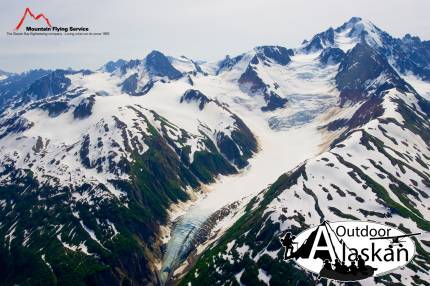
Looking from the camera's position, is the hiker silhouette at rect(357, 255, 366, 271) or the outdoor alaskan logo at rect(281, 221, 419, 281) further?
the hiker silhouette at rect(357, 255, 366, 271)

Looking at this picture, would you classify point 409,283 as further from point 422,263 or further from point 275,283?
point 275,283

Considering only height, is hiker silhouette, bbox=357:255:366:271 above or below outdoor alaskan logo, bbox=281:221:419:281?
below

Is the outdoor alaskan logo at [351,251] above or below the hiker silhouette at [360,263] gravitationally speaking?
above

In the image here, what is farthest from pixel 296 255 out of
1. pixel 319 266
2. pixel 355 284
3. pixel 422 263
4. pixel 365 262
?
pixel 422 263

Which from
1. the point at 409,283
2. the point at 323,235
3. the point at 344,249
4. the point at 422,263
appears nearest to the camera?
the point at 344,249

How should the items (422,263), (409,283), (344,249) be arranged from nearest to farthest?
1. (344,249)
2. (409,283)
3. (422,263)

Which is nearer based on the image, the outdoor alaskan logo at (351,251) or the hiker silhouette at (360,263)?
the outdoor alaskan logo at (351,251)

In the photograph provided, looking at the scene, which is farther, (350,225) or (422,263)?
(422,263)

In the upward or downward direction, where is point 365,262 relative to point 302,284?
upward
